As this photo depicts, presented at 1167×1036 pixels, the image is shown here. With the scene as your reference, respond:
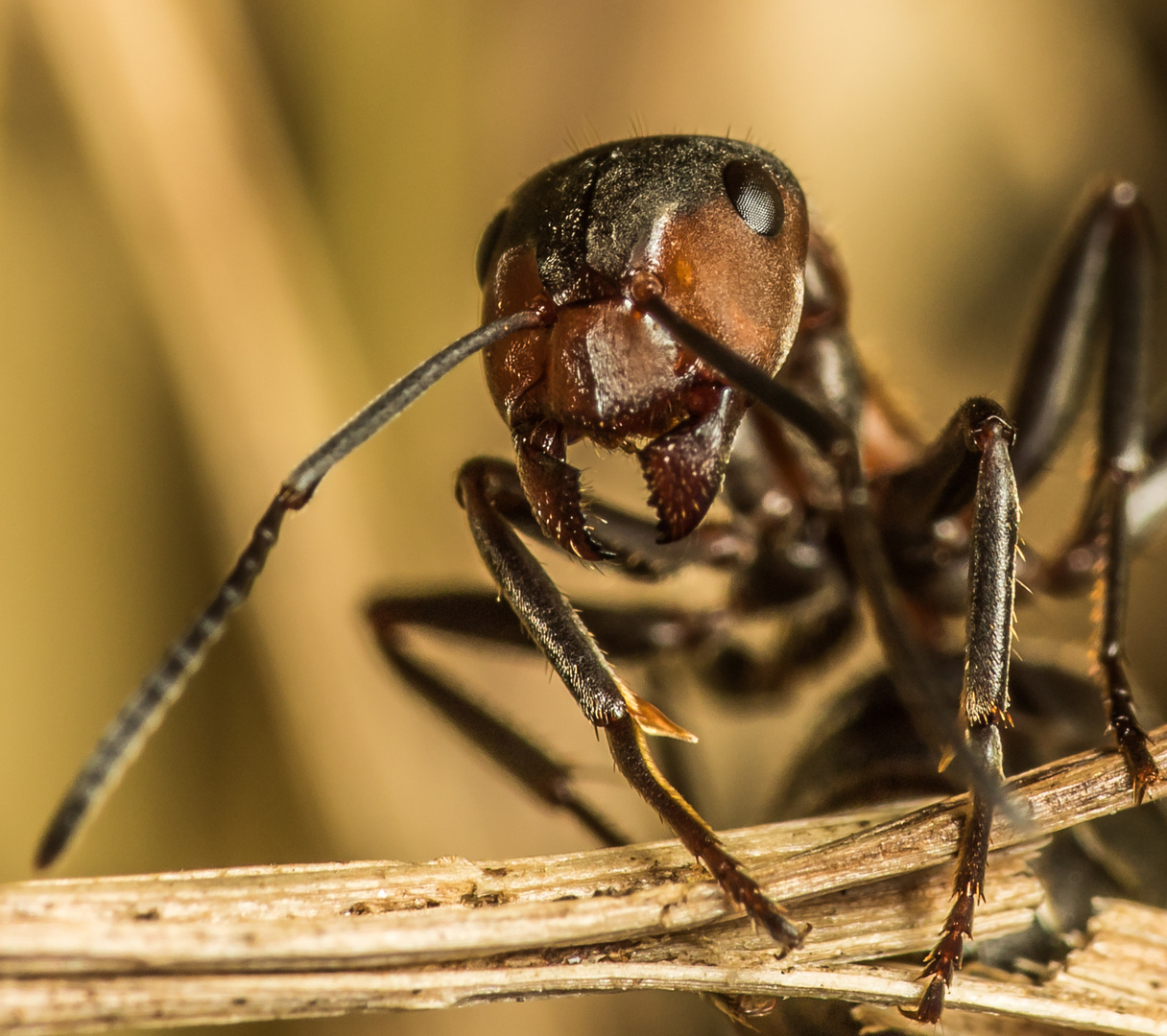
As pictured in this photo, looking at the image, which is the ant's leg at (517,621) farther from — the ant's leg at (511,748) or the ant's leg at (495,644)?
the ant's leg at (511,748)

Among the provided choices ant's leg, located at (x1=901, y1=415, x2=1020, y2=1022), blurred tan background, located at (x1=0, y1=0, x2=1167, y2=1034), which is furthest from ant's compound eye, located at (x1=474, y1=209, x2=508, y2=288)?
ant's leg, located at (x1=901, y1=415, x2=1020, y2=1022)

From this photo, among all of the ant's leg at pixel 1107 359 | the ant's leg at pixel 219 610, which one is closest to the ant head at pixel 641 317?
the ant's leg at pixel 219 610

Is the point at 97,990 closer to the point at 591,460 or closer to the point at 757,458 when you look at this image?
the point at 757,458

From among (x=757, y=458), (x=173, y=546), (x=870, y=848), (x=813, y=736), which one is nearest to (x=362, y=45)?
(x=173, y=546)

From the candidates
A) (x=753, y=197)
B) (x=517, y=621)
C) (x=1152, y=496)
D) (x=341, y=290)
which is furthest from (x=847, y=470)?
(x=341, y=290)

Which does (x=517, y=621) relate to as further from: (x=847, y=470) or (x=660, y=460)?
(x=847, y=470)
